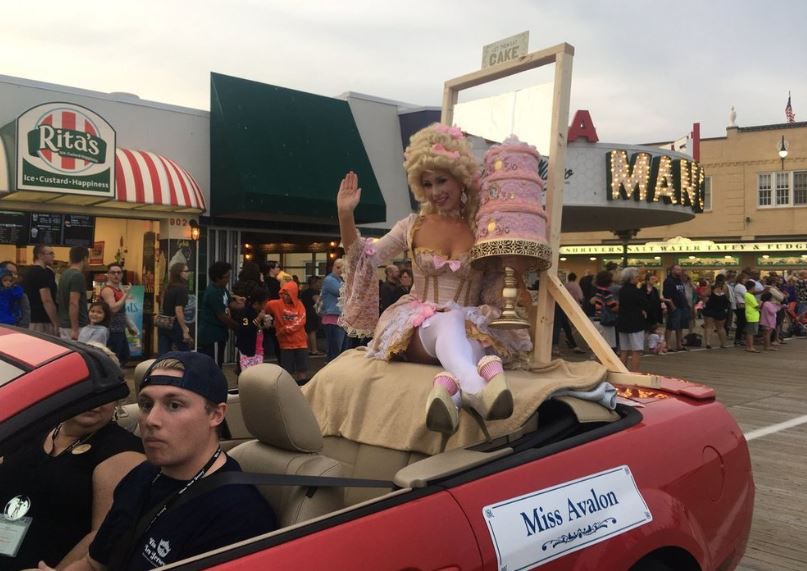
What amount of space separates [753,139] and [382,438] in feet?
106

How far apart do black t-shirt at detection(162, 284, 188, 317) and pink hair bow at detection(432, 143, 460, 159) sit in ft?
16.5

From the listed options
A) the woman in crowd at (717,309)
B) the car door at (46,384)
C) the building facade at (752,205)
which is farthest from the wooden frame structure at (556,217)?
the building facade at (752,205)

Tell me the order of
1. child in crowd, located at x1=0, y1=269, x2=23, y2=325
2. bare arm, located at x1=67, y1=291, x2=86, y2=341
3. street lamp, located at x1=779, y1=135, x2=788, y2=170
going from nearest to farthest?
1. bare arm, located at x1=67, y1=291, x2=86, y2=341
2. child in crowd, located at x1=0, y1=269, x2=23, y2=325
3. street lamp, located at x1=779, y1=135, x2=788, y2=170

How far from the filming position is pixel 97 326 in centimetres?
691

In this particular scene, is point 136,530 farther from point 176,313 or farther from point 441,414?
point 176,313

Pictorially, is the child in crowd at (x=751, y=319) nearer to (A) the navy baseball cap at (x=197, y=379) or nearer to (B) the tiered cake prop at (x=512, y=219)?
(B) the tiered cake prop at (x=512, y=219)

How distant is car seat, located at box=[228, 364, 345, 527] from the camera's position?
192 cm

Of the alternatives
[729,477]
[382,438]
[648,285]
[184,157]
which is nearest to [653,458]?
[729,477]

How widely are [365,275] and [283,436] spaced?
1462mm

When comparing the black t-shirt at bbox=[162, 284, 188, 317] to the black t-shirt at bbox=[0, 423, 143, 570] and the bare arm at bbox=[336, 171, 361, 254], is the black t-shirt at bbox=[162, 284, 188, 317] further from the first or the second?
the black t-shirt at bbox=[0, 423, 143, 570]

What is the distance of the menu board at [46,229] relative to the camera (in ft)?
32.1

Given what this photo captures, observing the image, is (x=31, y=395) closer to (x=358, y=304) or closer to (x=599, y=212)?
(x=358, y=304)

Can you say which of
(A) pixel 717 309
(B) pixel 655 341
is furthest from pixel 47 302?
(A) pixel 717 309

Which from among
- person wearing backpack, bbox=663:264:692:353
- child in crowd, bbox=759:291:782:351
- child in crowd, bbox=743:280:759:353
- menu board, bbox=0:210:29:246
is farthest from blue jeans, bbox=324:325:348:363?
child in crowd, bbox=759:291:782:351
